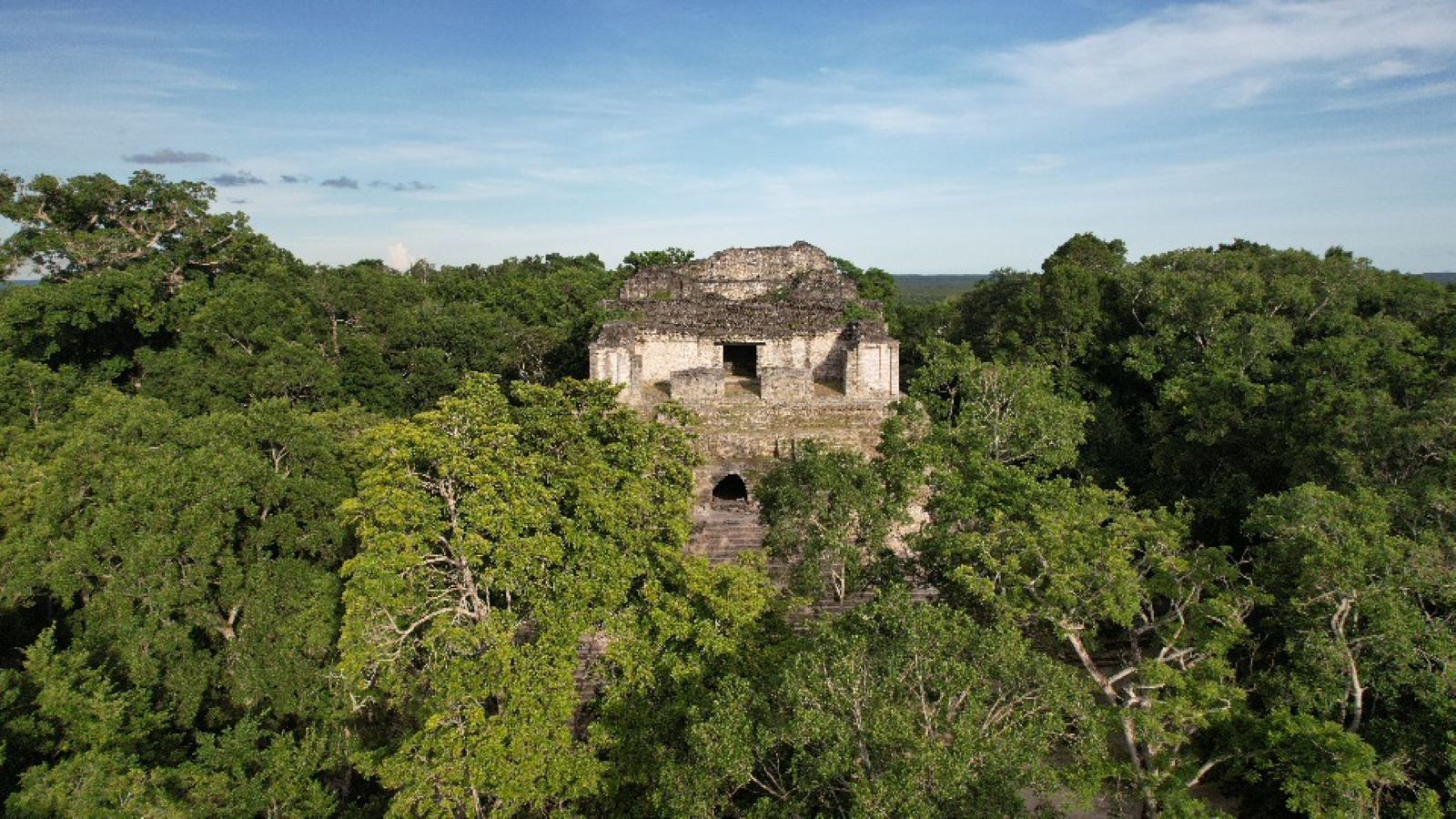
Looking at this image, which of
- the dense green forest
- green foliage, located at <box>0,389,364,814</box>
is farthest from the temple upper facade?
green foliage, located at <box>0,389,364,814</box>

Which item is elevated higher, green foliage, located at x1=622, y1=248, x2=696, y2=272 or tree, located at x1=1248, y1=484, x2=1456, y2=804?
green foliage, located at x1=622, y1=248, x2=696, y2=272

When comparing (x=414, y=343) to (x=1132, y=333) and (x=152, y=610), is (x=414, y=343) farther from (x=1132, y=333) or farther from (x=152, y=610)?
(x=1132, y=333)

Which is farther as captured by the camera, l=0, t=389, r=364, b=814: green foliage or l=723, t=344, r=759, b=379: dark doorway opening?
l=723, t=344, r=759, b=379: dark doorway opening

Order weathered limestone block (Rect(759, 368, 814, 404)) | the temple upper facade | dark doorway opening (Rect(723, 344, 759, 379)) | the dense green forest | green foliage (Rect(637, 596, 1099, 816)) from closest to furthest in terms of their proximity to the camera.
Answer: green foliage (Rect(637, 596, 1099, 816))
the dense green forest
weathered limestone block (Rect(759, 368, 814, 404))
the temple upper facade
dark doorway opening (Rect(723, 344, 759, 379))

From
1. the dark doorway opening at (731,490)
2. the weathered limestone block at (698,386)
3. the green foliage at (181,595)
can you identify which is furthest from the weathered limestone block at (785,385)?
the green foliage at (181,595)

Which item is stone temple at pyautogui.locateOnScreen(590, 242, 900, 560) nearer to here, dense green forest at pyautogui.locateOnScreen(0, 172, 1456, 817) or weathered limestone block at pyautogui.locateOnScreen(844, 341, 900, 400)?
weathered limestone block at pyautogui.locateOnScreen(844, 341, 900, 400)

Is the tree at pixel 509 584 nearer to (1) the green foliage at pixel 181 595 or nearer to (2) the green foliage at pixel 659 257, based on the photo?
(1) the green foliage at pixel 181 595
